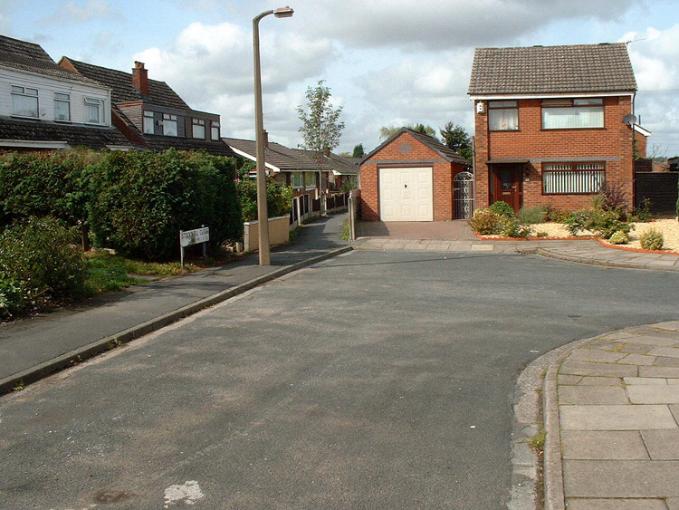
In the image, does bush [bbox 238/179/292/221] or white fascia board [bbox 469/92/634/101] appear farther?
white fascia board [bbox 469/92/634/101]

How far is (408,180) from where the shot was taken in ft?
107

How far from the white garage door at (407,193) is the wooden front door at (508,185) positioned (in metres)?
2.86

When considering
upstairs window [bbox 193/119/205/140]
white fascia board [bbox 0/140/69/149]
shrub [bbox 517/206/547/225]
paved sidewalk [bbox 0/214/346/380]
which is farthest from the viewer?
upstairs window [bbox 193/119/205/140]

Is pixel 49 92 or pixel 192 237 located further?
pixel 49 92

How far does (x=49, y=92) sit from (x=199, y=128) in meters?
13.4

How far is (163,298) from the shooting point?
1306 cm

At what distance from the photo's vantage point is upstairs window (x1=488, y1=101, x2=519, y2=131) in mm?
30469

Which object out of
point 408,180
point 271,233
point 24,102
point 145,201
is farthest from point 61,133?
point 145,201

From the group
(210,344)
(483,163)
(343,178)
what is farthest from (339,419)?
(343,178)

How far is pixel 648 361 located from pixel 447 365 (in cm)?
216

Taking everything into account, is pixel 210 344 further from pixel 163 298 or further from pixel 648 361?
pixel 648 361

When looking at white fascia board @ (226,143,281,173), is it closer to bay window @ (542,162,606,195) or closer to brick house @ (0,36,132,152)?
brick house @ (0,36,132,152)

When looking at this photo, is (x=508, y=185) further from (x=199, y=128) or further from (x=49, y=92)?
(x=199, y=128)

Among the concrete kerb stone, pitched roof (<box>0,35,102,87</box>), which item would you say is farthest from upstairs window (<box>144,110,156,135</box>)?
the concrete kerb stone
